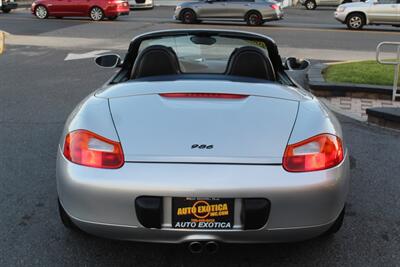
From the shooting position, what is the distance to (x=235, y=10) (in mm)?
20625

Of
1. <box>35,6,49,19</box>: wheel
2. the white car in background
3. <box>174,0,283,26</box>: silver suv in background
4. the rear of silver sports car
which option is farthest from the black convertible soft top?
the white car in background

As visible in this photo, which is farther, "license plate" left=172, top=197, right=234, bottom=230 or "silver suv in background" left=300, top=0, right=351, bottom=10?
"silver suv in background" left=300, top=0, right=351, bottom=10

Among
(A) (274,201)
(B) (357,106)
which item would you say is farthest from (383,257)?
(B) (357,106)

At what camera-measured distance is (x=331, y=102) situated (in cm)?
745

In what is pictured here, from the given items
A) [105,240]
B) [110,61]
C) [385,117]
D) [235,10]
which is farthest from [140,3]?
[105,240]

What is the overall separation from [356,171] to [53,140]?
3.14m

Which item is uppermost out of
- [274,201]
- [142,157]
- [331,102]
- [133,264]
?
[142,157]

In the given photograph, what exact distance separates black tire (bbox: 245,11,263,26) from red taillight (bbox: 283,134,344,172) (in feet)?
60.5

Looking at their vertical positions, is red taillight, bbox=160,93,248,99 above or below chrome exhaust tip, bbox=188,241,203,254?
above

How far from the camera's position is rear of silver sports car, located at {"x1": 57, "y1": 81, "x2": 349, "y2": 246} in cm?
246

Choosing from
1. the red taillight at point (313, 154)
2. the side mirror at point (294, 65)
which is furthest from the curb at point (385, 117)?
the red taillight at point (313, 154)

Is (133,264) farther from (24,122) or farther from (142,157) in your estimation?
(24,122)

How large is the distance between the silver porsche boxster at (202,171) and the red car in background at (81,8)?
2012 cm

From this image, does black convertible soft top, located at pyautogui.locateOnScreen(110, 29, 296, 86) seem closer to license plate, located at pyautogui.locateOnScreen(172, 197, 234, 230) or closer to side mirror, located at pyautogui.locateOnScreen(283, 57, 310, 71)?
side mirror, located at pyautogui.locateOnScreen(283, 57, 310, 71)
